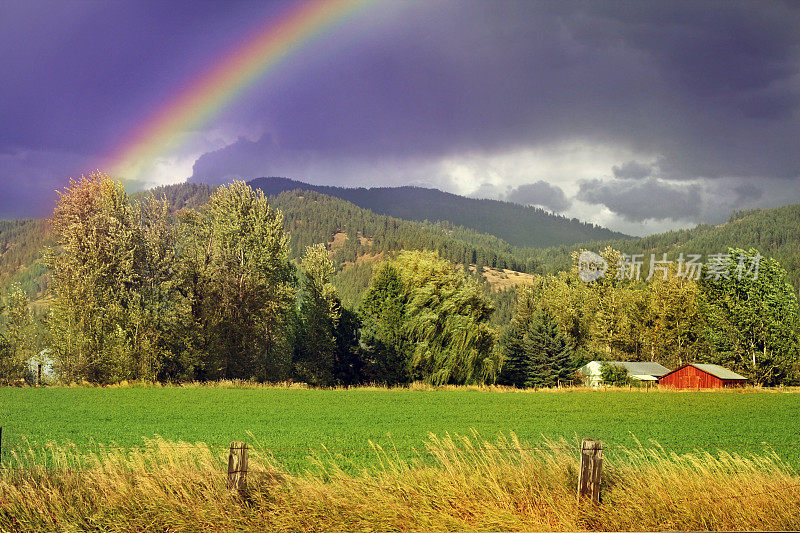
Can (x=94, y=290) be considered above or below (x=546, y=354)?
above

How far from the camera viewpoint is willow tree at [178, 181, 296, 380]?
50844mm

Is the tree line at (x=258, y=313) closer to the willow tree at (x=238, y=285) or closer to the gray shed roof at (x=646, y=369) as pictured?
the willow tree at (x=238, y=285)

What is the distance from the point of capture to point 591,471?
886cm

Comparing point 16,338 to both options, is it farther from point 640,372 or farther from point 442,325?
point 640,372

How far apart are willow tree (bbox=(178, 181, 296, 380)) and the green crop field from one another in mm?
5737

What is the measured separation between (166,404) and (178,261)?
60.4 ft

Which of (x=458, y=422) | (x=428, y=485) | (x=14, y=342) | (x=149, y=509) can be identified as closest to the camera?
(x=149, y=509)

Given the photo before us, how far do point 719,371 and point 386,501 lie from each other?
75.2 m

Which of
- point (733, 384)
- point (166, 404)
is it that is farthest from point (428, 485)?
point (733, 384)

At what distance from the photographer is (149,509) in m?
8.77

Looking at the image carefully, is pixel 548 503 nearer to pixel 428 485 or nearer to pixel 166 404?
pixel 428 485

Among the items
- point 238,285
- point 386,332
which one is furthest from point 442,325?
point 238,285

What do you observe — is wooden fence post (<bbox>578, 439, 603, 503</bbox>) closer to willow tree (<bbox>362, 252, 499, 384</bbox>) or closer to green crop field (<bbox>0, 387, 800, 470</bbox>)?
green crop field (<bbox>0, 387, 800, 470</bbox>)

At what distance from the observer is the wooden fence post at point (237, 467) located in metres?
8.81
